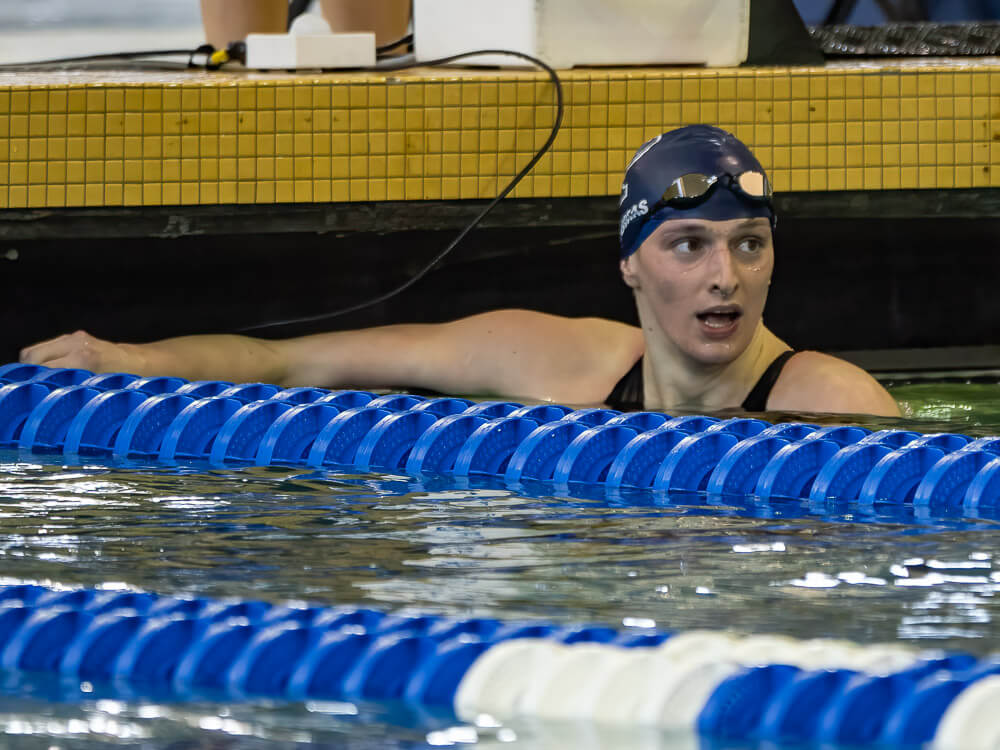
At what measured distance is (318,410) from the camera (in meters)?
3.85

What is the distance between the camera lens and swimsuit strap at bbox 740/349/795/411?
3973 millimetres

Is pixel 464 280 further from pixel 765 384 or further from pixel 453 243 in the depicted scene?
pixel 765 384

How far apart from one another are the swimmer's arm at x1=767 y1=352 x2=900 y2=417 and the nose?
0.31 meters

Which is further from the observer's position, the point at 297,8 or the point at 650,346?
the point at 297,8

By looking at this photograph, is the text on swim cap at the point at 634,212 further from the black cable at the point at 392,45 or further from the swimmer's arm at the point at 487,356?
the black cable at the point at 392,45

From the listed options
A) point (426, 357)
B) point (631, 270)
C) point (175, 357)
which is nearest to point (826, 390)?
point (631, 270)

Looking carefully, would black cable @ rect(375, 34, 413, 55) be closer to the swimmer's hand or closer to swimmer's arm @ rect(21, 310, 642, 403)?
swimmer's arm @ rect(21, 310, 642, 403)

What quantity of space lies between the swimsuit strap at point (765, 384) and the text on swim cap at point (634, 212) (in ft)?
1.57

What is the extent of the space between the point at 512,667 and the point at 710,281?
1896 millimetres

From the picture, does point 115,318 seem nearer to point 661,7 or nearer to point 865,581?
point 661,7

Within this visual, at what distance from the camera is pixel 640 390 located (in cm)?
422

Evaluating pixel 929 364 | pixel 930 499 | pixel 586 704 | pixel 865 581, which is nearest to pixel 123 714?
pixel 586 704

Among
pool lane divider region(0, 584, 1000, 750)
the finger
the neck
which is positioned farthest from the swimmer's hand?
pool lane divider region(0, 584, 1000, 750)

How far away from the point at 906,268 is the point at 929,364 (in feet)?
1.03
